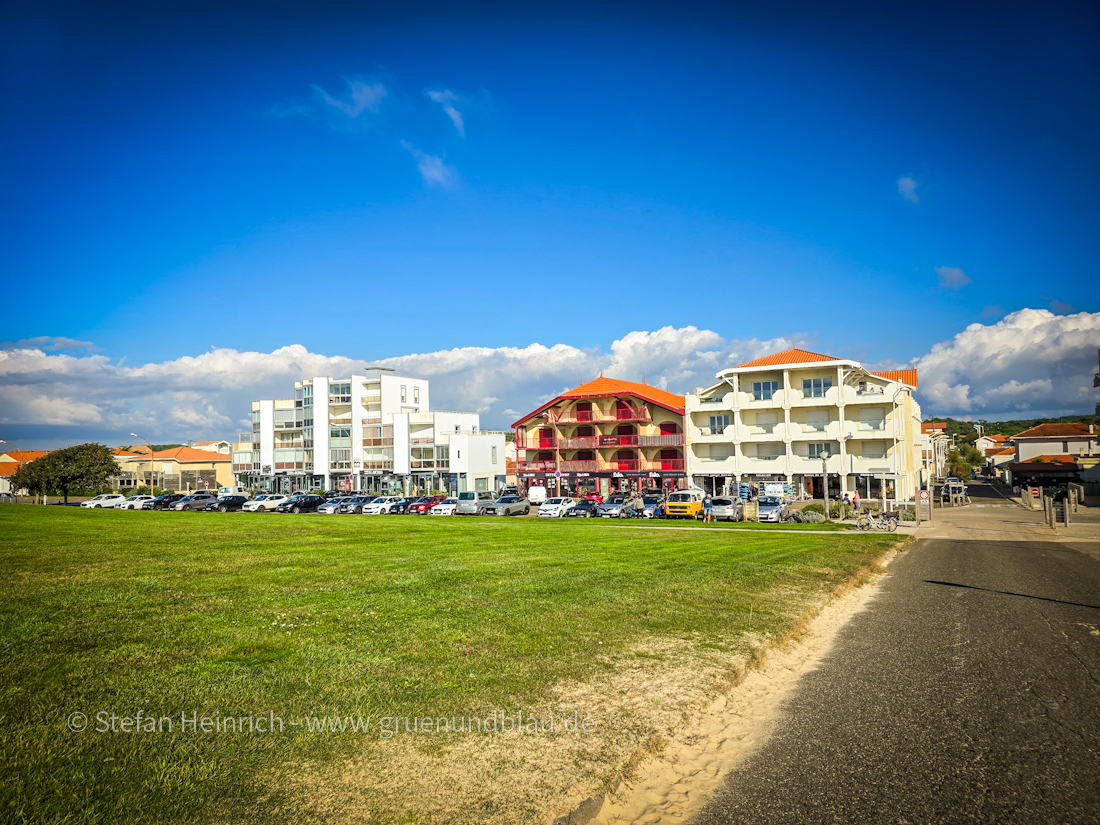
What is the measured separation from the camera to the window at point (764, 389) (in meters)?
64.4

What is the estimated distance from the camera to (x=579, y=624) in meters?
11.5

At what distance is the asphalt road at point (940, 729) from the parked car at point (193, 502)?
56.5 meters

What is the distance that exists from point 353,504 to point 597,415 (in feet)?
92.8

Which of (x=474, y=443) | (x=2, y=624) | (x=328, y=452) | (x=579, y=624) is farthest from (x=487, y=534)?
(x=328, y=452)

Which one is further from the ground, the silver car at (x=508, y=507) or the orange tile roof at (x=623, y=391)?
the orange tile roof at (x=623, y=391)

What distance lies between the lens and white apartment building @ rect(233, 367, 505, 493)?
80875 mm

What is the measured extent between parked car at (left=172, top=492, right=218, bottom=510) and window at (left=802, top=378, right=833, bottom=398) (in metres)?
55.2

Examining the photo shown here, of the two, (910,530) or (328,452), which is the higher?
(328,452)

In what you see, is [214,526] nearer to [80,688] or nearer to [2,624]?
[2,624]

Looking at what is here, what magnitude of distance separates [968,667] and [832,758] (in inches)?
177

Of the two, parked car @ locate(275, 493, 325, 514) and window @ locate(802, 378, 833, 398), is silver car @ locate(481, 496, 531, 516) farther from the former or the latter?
window @ locate(802, 378, 833, 398)

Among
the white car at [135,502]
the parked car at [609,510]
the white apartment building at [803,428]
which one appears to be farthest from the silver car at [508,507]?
the white car at [135,502]

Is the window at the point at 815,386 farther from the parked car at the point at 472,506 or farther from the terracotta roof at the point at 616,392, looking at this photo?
the parked car at the point at 472,506

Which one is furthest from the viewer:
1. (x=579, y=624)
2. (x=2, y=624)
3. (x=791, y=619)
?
(x=791, y=619)
